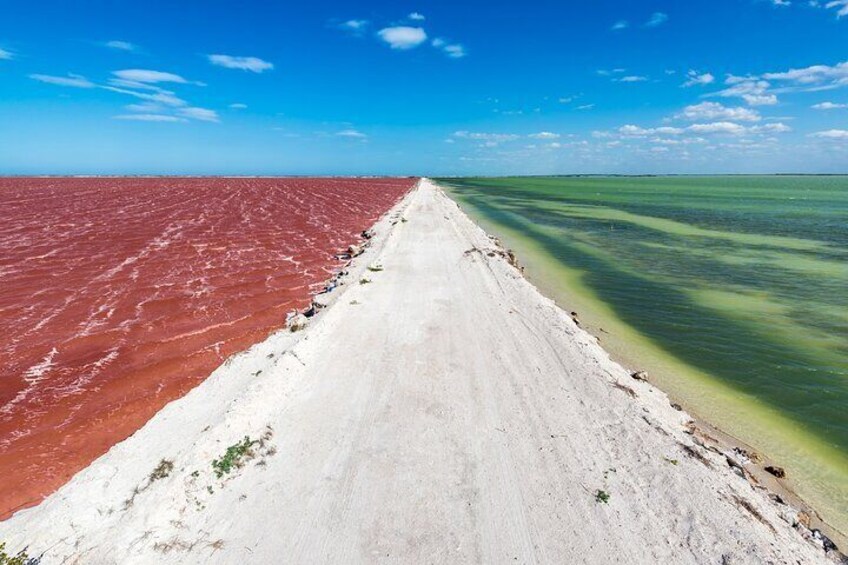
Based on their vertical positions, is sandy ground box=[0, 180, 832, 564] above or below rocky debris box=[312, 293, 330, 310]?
below

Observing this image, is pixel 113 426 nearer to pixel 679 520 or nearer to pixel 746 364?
pixel 679 520

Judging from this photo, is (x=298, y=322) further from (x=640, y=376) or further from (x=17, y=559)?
(x=640, y=376)

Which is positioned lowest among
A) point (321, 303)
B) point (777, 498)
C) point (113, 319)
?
point (777, 498)

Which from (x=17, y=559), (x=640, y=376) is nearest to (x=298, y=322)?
(x=17, y=559)

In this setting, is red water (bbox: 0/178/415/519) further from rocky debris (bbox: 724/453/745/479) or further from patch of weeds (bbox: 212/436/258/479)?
rocky debris (bbox: 724/453/745/479)

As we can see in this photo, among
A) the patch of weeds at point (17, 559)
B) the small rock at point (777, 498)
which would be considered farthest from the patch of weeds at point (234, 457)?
the small rock at point (777, 498)

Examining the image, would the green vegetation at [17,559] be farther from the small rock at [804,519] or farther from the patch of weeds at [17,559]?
the small rock at [804,519]

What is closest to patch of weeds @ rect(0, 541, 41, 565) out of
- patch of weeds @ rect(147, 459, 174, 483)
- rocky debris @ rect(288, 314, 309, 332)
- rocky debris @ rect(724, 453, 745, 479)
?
patch of weeds @ rect(147, 459, 174, 483)
